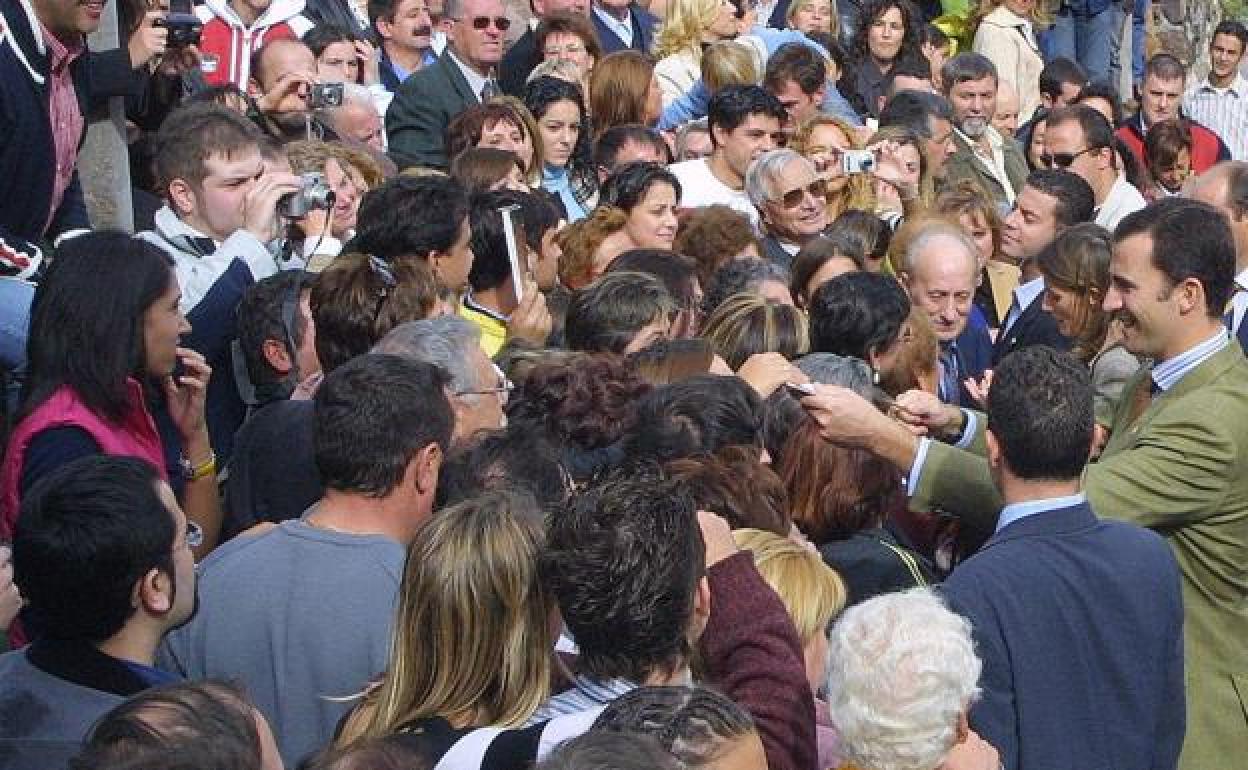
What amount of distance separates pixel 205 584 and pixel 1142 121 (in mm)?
10598

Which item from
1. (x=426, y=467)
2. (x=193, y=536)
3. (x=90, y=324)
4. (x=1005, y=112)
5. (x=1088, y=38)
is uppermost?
(x=90, y=324)

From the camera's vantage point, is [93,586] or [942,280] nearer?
[93,586]

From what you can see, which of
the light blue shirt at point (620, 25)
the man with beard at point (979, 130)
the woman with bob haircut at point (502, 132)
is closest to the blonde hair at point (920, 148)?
the man with beard at point (979, 130)

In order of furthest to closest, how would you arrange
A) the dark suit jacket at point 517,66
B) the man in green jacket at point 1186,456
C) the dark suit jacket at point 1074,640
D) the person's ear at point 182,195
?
1. the dark suit jacket at point 517,66
2. the person's ear at point 182,195
3. the man in green jacket at point 1186,456
4. the dark suit jacket at point 1074,640

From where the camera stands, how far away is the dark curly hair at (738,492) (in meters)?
4.30

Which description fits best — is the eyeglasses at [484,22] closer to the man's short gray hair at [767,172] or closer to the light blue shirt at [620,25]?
the man's short gray hair at [767,172]

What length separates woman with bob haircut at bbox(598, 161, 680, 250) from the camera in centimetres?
762

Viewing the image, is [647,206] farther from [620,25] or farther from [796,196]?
[620,25]

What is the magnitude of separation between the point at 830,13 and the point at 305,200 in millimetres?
7707

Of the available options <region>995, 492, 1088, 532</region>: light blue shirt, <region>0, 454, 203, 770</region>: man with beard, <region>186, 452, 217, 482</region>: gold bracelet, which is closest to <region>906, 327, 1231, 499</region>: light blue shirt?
<region>995, 492, 1088, 532</region>: light blue shirt

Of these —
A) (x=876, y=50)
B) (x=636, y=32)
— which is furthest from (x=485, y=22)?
(x=876, y=50)

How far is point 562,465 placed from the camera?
4.58 m

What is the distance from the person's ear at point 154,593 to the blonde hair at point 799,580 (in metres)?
1.16

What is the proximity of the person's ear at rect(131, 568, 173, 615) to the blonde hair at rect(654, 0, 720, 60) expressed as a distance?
7.95m
